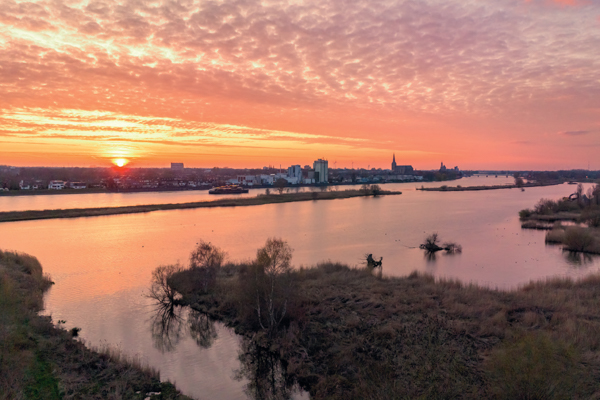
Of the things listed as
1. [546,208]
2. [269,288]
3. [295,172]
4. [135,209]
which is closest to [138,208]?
[135,209]

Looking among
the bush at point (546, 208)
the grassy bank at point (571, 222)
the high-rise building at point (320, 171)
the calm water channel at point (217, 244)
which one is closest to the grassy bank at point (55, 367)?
the calm water channel at point (217, 244)

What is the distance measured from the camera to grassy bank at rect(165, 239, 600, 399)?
798 cm

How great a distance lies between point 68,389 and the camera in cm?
870

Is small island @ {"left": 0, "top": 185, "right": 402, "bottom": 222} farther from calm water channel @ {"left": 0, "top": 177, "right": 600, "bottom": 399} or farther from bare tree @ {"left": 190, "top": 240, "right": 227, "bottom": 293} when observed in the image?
bare tree @ {"left": 190, "top": 240, "right": 227, "bottom": 293}

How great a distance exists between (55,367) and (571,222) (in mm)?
43971

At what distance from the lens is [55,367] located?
32.0 ft

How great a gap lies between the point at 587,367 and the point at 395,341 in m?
4.45

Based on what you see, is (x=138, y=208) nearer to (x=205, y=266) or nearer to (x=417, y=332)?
(x=205, y=266)

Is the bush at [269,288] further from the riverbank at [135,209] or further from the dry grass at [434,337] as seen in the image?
the riverbank at [135,209]

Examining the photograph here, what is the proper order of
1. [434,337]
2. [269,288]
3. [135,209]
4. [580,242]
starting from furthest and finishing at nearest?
[135,209] → [580,242] → [269,288] → [434,337]

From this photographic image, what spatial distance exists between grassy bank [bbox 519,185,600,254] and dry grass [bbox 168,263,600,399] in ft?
37.6

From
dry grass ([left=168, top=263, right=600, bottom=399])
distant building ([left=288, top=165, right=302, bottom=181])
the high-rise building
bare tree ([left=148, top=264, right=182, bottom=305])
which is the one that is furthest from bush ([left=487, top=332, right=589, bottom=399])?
the high-rise building

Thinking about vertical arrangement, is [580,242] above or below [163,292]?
above

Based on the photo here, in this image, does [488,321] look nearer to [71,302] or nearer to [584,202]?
[71,302]
